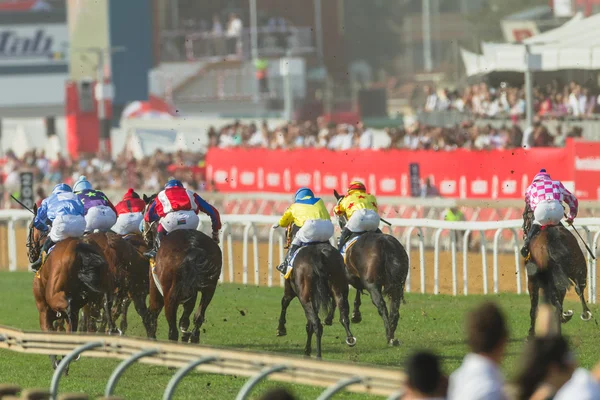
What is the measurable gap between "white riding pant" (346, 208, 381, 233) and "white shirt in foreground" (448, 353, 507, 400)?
8.68 meters

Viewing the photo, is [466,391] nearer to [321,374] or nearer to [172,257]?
[321,374]

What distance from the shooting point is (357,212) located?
1475cm

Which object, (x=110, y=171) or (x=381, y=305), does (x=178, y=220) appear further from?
(x=110, y=171)

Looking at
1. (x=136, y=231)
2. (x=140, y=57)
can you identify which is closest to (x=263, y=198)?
(x=136, y=231)

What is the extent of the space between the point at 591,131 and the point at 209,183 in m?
9.11

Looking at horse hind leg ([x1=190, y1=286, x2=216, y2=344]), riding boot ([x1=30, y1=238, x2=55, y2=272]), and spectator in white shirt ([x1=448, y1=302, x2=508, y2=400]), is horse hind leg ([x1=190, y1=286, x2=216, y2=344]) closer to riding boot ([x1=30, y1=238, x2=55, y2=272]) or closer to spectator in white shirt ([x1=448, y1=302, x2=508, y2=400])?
riding boot ([x1=30, y1=238, x2=55, y2=272])

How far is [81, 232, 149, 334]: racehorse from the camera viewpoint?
1423 cm

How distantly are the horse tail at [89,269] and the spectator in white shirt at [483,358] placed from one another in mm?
7207

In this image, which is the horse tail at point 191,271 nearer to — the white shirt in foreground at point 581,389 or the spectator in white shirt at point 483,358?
the spectator in white shirt at point 483,358

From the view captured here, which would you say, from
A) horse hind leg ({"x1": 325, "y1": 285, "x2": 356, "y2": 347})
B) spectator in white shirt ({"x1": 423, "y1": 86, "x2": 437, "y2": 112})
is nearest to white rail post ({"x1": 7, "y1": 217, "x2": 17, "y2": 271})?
spectator in white shirt ({"x1": 423, "y1": 86, "x2": 437, "y2": 112})

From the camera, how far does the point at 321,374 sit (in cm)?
731

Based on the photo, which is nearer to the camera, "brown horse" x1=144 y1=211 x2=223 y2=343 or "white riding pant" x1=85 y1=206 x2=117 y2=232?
"brown horse" x1=144 y1=211 x2=223 y2=343

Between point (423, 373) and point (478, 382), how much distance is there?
227 mm

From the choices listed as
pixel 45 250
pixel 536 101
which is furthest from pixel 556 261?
pixel 536 101
